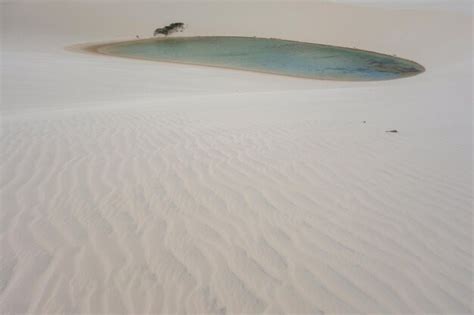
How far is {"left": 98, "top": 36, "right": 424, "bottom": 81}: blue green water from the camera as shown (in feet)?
54.5

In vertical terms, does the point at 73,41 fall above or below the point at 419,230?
above

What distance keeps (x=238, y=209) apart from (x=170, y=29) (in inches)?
1040

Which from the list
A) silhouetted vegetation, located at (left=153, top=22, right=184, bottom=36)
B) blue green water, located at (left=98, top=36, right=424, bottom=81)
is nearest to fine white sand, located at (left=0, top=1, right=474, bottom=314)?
blue green water, located at (left=98, top=36, right=424, bottom=81)

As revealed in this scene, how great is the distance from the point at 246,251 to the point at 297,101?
18.5ft

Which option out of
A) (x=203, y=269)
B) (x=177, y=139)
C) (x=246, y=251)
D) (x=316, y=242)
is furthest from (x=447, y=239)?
(x=177, y=139)

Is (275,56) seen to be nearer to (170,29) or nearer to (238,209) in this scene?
→ (170,29)

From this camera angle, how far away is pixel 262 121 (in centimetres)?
578

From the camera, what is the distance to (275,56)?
20.2 m

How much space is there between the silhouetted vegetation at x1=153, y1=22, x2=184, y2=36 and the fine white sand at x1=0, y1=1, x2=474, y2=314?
2086 centimetres

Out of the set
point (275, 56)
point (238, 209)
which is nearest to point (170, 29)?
point (275, 56)

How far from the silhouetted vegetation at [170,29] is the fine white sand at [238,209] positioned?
20.9m

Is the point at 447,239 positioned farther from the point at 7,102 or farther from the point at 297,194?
the point at 7,102

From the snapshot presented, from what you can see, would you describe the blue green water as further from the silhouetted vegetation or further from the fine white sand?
the fine white sand

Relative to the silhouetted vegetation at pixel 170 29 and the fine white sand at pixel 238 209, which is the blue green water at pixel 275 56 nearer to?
the silhouetted vegetation at pixel 170 29
